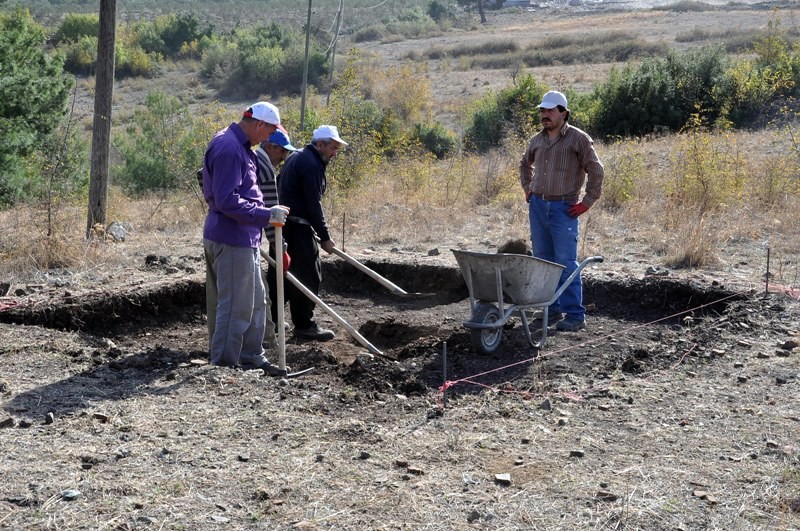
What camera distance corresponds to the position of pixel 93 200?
1141 cm

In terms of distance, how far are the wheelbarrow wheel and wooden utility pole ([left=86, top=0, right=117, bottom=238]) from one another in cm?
539

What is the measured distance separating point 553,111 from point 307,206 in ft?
6.95

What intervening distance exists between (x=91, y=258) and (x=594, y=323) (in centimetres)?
510

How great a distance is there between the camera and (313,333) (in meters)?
8.14

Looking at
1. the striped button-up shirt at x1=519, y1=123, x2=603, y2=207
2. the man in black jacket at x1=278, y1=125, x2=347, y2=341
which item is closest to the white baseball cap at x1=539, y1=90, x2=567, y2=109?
the striped button-up shirt at x1=519, y1=123, x2=603, y2=207

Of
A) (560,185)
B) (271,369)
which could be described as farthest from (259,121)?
(560,185)

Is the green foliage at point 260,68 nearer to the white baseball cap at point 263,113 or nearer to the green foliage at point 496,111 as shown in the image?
the green foliage at point 496,111

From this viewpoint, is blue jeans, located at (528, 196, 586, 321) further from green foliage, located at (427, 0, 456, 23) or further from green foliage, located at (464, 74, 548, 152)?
green foliage, located at (427, 0, 456, 23)

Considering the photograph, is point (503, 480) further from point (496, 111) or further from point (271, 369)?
point (496, 111)

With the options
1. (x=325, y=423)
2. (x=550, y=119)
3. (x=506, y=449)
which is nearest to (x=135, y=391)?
(x=325, y=423)

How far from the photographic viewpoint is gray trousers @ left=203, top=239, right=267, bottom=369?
21.1 ft

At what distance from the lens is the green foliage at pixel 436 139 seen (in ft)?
89.9

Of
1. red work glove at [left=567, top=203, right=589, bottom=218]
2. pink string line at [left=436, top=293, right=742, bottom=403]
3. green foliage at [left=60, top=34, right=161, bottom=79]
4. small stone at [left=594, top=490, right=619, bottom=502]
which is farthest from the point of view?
green foliage at [left=60, top=34, right=161, bottom=79]

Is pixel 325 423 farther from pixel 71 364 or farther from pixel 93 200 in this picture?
pixel 93 200
